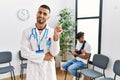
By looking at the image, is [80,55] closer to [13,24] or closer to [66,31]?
[66,31]

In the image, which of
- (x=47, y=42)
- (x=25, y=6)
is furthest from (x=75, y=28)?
(x=47, y=42)

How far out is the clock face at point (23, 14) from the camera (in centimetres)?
430

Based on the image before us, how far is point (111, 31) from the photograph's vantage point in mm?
3393

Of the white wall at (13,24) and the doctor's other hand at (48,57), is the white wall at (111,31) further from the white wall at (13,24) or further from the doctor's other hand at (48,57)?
the white wall at (13,24)

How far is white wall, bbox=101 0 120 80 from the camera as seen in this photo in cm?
324

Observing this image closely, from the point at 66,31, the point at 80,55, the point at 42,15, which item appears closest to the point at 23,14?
the point at 66,31

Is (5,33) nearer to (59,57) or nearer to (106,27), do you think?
(59,57)

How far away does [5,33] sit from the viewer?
4.13m

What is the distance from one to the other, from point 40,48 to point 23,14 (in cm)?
263

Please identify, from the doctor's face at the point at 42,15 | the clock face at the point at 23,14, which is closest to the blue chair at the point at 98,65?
the doctor's face at the point at 42,15

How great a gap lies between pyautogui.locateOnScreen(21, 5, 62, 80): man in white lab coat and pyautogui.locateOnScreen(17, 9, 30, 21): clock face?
2481mm

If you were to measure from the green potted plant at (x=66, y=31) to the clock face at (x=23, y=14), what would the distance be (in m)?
0.95

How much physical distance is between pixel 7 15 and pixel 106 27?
2525 millimetres

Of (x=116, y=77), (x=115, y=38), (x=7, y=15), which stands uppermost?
(x=7, y=15)
